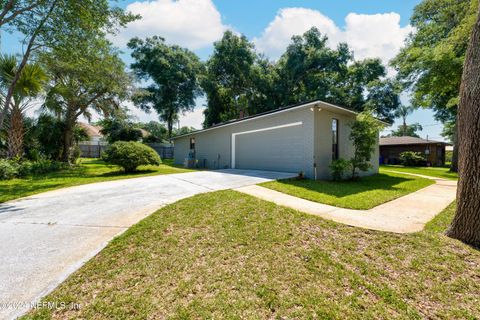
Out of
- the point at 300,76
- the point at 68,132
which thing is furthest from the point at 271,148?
the point at 300,76

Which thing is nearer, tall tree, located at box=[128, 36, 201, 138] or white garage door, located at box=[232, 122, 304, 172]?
white garage door, located at box=[232, 122, 304, 172]

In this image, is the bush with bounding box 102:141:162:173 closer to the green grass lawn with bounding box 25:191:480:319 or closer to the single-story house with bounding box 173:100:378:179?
the single-story house with bounding box 173:100:378:179

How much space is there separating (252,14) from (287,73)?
16421 millimetres

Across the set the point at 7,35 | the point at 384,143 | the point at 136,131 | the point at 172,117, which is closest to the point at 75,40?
the point at 7,35

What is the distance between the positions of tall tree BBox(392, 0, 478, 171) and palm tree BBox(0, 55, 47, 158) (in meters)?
19.2

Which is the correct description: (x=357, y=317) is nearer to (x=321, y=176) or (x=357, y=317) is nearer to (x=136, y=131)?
(x=321, y=176)

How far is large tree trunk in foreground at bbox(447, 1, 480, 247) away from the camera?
9.87 ft

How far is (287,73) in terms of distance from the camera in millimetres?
24781

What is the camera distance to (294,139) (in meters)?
9.59

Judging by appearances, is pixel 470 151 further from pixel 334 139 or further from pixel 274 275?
pixel 334 139

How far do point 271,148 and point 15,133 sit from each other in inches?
526

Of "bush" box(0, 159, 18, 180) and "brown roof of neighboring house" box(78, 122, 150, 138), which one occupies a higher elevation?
"brown roof of neighboring house" box(78, 122, 150, 138)

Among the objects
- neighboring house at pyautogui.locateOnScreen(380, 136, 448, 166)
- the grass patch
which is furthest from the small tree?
neighboring house at pyautogui.locateOnScreen(380, 136, 448, 166)

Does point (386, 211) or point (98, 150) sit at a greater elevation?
point (98, 150)
